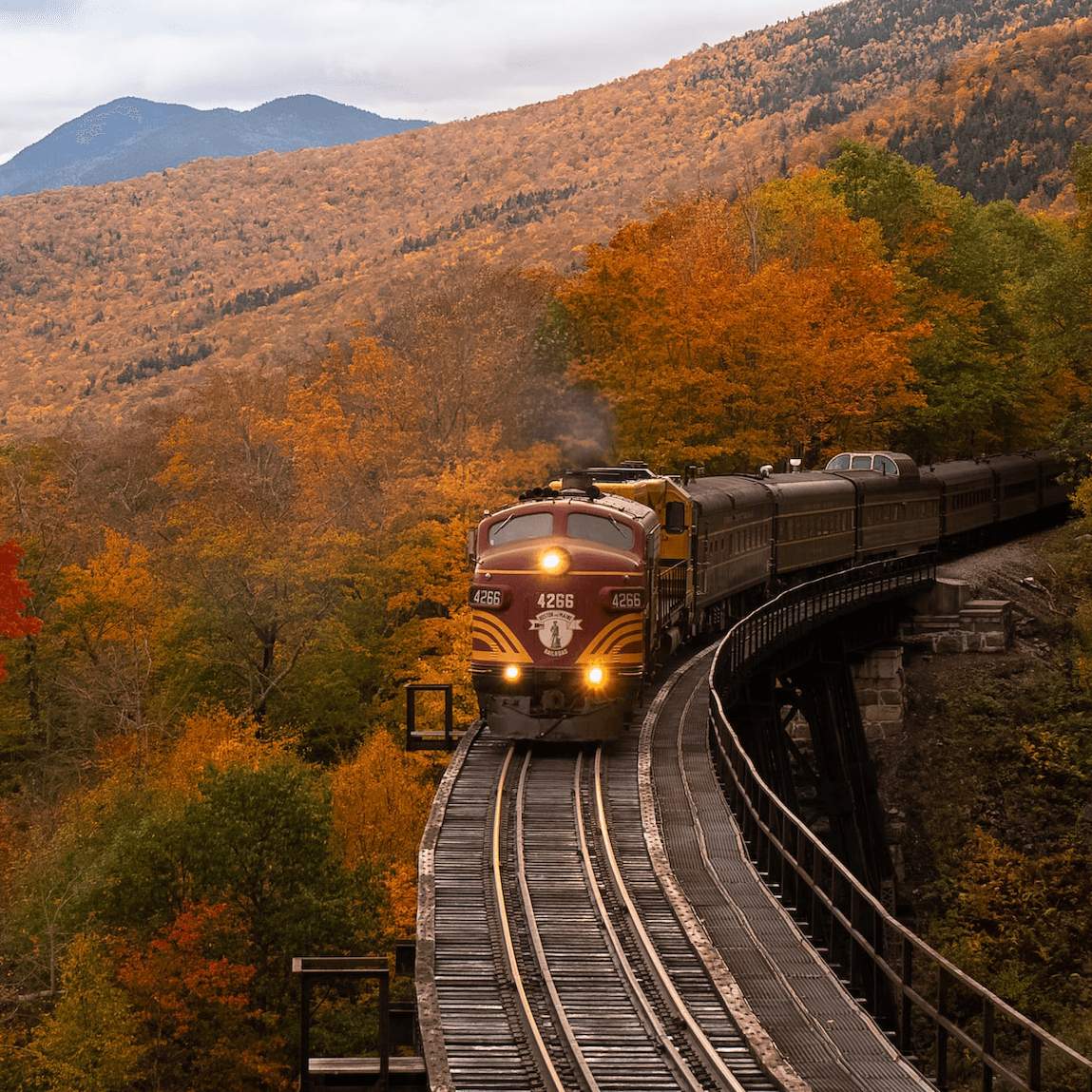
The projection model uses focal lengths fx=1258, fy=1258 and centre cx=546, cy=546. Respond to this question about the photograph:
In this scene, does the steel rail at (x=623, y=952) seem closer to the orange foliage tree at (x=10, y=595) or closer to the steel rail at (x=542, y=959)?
the steel rail at (x=542, y=959)

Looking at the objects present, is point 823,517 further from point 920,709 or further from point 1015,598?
point 1015,598

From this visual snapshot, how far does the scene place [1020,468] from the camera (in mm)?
54562

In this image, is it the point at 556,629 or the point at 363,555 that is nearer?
the point at 556,629

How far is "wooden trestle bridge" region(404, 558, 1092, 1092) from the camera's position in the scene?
10859 millimetres

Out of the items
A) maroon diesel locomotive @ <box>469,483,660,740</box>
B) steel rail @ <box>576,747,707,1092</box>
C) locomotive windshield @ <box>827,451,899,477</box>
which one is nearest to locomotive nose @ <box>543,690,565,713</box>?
maroon diesel locomotive @ <box>469,483,660,740</box>

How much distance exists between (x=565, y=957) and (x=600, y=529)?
8.30m

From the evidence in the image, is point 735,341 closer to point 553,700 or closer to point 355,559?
point 355,559

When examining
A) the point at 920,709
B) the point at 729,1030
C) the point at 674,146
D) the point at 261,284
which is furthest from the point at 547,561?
the point at 674,146

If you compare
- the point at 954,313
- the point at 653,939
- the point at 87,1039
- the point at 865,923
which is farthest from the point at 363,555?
the point at 653,939

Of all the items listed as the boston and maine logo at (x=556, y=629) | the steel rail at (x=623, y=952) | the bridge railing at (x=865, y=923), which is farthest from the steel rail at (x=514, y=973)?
the bridge railing at (x=865, y=923)

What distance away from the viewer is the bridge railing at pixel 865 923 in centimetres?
1023

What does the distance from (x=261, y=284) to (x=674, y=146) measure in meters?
68.7

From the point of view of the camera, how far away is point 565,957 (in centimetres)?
1344

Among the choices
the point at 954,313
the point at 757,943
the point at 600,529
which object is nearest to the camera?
the point at 757,943
